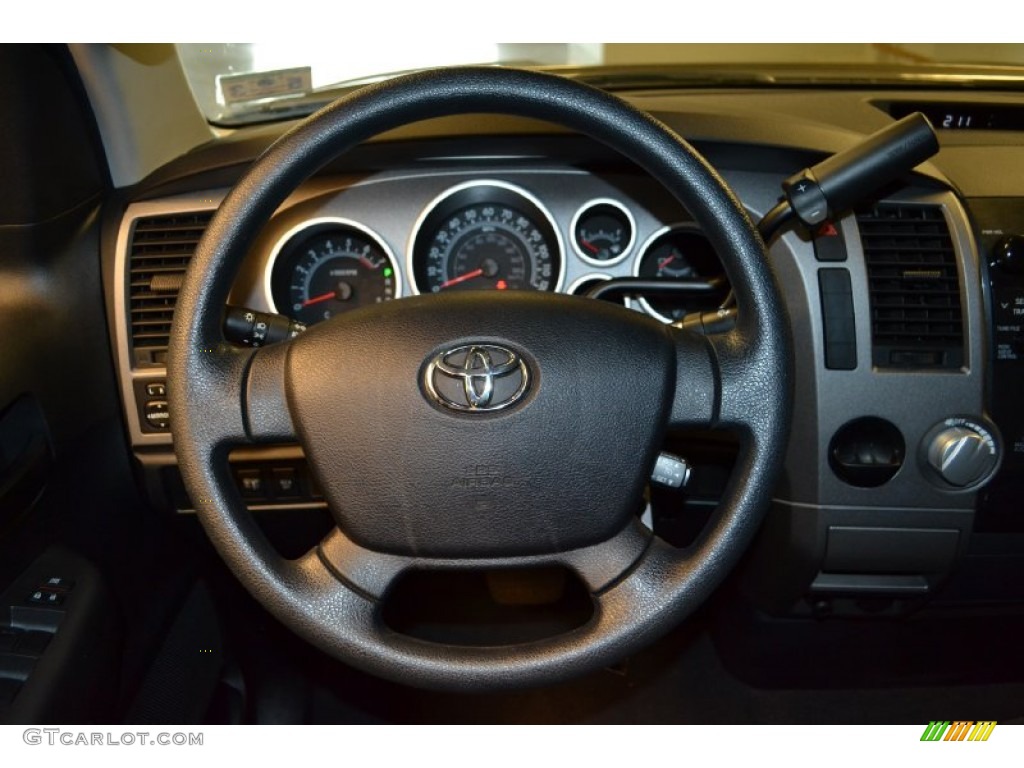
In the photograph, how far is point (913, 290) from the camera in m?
1.10

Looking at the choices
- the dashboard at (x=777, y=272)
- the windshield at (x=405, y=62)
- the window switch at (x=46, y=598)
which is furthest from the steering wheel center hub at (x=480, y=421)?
the windshield at (x=405, y=62)

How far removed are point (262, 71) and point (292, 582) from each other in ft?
2.99

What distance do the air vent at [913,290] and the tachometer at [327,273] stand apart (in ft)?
2.01

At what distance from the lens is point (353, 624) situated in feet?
2.54

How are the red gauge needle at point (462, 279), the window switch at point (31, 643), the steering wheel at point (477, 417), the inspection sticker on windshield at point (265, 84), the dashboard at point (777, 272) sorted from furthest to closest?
the inspection sticker on windshield at point (265, 84) < the red gauge needle at point (462, 279) < the dashboard at point (777, 272) < the window switch at point (31, 643) < the steering wheel at point (477, 417)

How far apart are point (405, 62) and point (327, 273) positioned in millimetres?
377

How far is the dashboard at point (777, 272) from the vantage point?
1092 mm

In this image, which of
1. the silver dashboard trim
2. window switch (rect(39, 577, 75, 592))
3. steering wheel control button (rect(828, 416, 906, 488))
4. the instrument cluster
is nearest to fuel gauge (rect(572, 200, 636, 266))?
the instrument cluster

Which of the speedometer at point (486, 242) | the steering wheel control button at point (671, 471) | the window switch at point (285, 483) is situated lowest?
the window switch at point (285, 483)

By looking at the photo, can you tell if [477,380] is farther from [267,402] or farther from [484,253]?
[484,253]

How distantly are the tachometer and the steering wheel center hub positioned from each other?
0.41m

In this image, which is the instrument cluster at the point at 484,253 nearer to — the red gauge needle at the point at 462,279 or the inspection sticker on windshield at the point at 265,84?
the red gauge needle at the point at 462,279

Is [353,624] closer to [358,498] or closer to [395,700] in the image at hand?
[358,498]

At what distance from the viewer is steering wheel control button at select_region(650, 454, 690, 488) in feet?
2.65
